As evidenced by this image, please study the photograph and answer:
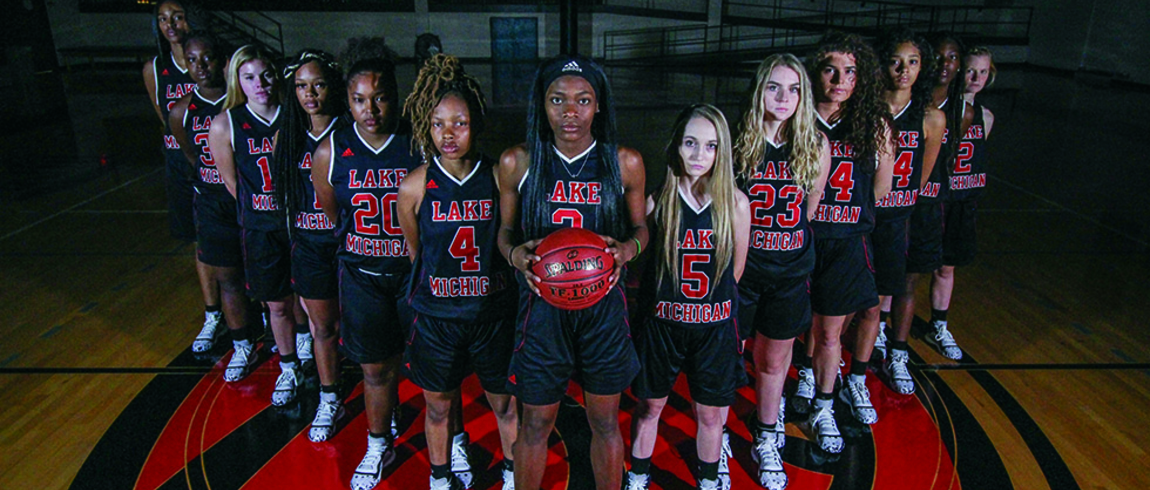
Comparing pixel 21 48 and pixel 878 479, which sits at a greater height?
pixel 21 48

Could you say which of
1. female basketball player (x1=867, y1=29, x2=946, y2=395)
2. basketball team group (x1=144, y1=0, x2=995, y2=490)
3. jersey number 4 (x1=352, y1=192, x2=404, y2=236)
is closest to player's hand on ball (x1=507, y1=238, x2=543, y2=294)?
basketball team group (x1=144, y1=0, x2=995, y2=490)

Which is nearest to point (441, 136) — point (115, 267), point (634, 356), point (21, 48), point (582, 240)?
point (582, 240)

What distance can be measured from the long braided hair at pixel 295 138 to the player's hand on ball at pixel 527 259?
115 centimetres

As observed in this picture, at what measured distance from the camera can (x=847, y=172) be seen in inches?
105

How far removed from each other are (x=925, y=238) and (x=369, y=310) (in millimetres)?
2642

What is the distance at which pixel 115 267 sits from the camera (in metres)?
5.07

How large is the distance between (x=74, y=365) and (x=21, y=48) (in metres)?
9.74

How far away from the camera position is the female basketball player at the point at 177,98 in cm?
366

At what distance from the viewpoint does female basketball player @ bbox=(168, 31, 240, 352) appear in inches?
130

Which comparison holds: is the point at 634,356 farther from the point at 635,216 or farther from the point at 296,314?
the point at 296,314

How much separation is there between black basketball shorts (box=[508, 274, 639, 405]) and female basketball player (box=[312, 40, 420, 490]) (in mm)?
600

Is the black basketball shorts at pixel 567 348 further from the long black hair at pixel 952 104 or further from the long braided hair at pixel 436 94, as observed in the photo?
the long black hair at pixel 952 104

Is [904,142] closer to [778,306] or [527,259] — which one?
[778,306]

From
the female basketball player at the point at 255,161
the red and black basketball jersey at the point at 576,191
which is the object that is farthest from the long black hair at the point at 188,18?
the red and black basketball jersey at the point at 576,191
